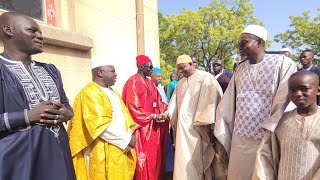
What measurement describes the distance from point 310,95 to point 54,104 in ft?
5.57

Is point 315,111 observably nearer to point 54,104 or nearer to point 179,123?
point 54,104

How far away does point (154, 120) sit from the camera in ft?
14.0

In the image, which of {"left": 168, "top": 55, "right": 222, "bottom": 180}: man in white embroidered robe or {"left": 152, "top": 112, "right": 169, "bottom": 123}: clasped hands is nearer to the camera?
{"left": 168, "top": 55, "right": 222, "bottom": 180}: man in white embroidered robe

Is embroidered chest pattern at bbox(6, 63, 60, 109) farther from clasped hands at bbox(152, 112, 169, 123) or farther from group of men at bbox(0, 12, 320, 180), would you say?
clasped hands at bbox(152, 112, 169, 123)

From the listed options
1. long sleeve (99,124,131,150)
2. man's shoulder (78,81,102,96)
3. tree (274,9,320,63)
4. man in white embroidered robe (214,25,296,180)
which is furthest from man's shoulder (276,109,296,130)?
tree (274,9,320,63)

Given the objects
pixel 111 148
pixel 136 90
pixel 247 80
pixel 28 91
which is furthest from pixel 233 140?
pixel 28 91

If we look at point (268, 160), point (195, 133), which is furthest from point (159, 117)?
point (268, 160)

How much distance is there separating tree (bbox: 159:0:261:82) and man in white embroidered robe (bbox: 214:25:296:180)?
2187 centimetres

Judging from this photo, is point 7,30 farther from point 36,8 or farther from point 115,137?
point 36,8

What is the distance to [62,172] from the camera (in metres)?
1.96

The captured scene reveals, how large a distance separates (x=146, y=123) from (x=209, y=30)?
21.5 metres

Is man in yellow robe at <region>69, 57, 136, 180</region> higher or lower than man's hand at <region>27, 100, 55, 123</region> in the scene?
lower

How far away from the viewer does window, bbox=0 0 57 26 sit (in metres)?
3.52

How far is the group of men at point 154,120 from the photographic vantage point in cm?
186
